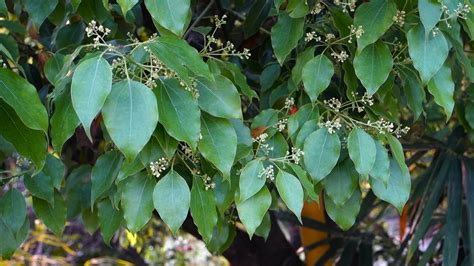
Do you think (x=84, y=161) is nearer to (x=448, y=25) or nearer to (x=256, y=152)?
(x=256, y=152)

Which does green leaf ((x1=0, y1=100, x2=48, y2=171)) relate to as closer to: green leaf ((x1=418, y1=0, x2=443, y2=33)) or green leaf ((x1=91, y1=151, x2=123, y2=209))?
green leaf ((x1=91, y1=151, x2=123, y2=209))

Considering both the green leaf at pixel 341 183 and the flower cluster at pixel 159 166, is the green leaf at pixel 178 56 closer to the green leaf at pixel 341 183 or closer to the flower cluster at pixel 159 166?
the flower cluster at pixel 159 166

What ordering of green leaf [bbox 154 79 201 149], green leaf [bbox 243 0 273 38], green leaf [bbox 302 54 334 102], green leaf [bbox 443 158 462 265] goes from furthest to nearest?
1. green leaf [bbox 443 158 462 265]
2. green leaf [bbox 243 0 273 38]
3. green leaf [bbox 302 54 334 102]
4. green leaf [bbox 154 79 201 149]

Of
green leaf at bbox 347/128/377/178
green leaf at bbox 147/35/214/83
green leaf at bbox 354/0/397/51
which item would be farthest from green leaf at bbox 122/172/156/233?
green leaf at bbox 354/0/397/51

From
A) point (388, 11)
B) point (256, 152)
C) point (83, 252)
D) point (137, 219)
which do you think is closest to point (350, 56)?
point (388, 11)

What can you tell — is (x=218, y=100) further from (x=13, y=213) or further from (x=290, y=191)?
(x=13, y=213)

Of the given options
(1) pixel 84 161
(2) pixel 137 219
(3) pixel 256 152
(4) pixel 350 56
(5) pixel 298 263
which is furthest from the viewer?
(5) pixel 298 263

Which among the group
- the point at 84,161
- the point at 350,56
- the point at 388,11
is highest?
the point at 388,11
